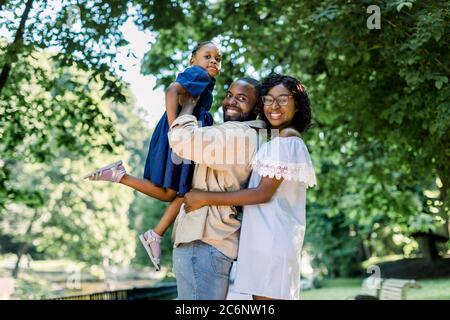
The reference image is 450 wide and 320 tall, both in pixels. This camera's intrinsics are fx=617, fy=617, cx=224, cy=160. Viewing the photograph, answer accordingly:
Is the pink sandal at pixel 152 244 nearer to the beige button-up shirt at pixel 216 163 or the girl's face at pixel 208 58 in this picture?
the beige button-up shirt at pixel 216 163

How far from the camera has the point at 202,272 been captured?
10.6 ft

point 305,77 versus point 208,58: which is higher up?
point 305,77

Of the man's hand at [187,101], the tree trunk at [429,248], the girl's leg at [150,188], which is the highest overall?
the man's hand at [187,101]

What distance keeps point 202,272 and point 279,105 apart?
1.03m

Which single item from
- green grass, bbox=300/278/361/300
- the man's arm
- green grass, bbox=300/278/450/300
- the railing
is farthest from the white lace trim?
green grass, bbox=300/278/361/300

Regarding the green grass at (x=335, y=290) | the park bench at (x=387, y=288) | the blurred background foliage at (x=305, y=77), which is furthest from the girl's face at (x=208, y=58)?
the green grass at (x=335, y=290)

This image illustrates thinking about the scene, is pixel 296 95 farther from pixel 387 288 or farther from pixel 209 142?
pixel 387 288

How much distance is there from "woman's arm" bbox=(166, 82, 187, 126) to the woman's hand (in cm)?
43

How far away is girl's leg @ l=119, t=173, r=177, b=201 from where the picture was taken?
3766 millimetres

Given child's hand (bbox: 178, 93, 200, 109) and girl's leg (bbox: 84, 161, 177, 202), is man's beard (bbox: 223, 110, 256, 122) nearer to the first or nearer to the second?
child's hand (bbox: 178, 93, 200, 109)

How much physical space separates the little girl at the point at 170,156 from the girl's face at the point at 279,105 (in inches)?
15.7

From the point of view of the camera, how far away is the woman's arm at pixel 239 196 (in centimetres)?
324

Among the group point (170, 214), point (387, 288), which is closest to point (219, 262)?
point (170, 214)
